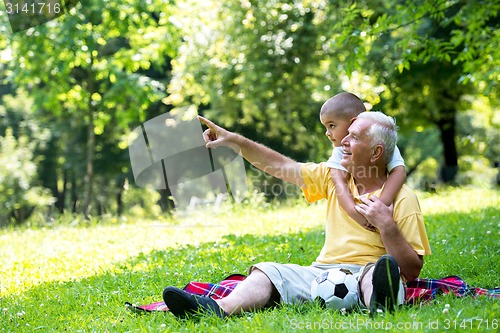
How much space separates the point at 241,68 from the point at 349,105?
13.9m

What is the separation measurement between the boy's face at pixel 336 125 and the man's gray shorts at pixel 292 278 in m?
0.88

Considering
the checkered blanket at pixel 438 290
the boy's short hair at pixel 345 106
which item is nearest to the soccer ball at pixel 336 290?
the checkered blanket at pixel 438 290

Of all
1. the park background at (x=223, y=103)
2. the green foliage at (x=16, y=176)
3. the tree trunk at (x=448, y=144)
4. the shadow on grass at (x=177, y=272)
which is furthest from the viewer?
the green foliage at (x=16, y=176)

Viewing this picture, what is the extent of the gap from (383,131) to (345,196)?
48cm

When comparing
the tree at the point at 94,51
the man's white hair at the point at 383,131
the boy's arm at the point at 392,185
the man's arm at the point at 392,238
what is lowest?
the man's arm at the point at 392,238

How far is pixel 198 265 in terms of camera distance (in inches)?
210

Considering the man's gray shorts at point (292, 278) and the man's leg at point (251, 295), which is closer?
the man's leg at point (251, 295)

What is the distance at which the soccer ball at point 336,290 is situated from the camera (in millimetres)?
3473

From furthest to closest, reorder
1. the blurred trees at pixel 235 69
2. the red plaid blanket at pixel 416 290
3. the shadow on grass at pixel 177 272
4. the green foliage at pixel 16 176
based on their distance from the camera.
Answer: the green foliage at pixel 16 176
the blurred trees at pixel 235 69
the shadow on grass at pixel 177 272
the red plaid blanket at pixel 416 290

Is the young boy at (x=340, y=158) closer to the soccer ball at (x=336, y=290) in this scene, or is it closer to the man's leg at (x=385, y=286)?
the soccer ball at (x=336, y=290)

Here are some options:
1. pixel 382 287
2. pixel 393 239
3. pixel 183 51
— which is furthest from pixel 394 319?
pixel 183 51

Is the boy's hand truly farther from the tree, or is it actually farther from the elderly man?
the tree

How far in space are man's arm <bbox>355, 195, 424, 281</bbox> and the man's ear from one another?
261mm

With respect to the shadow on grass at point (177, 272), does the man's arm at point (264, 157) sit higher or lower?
higher
